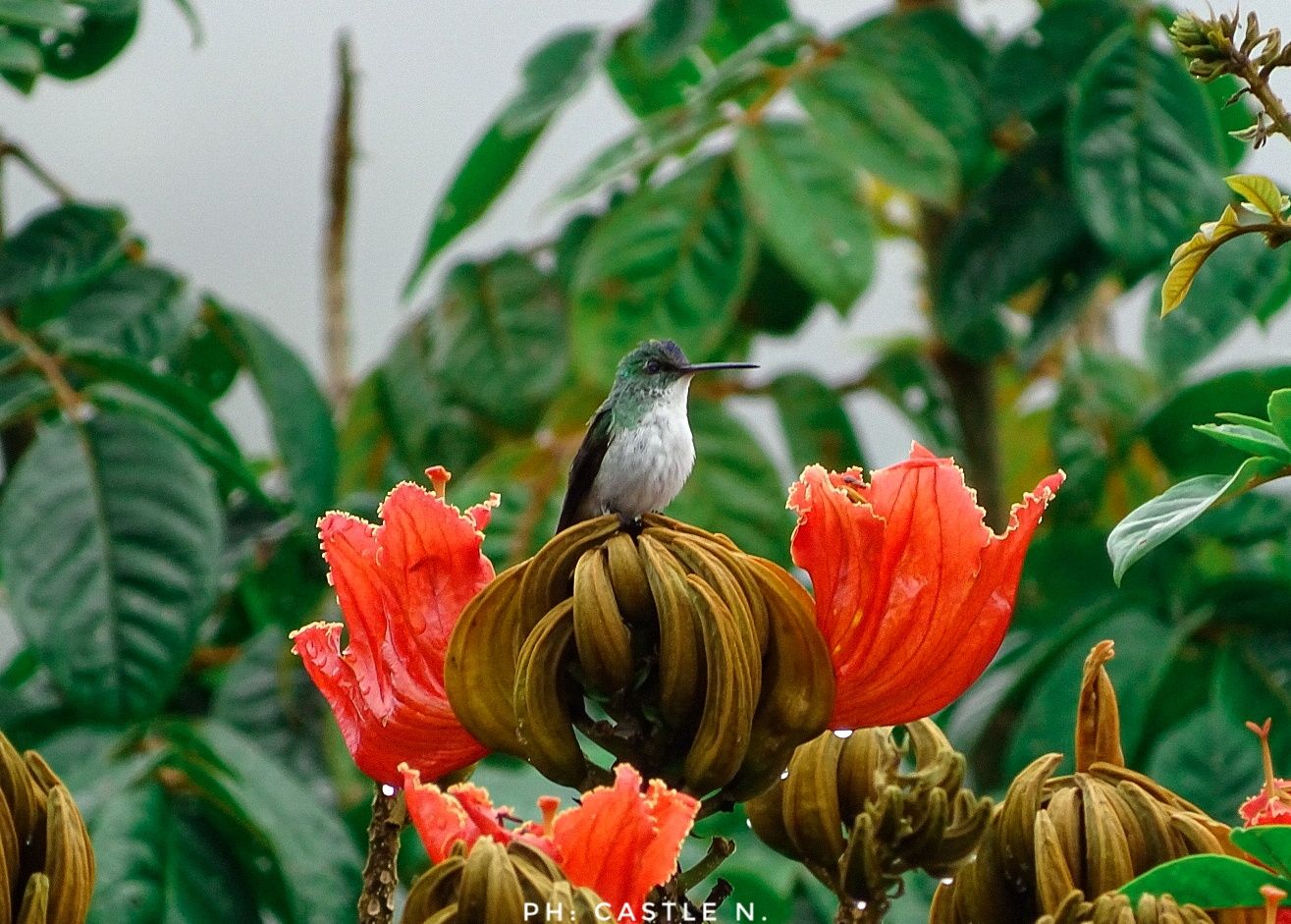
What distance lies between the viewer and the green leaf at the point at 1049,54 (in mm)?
2586

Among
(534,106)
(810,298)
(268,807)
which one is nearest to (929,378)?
(810,298)

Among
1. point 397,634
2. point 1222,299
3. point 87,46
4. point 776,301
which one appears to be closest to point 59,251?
point 87,46

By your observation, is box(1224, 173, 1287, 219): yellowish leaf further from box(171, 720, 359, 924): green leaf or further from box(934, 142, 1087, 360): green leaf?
box(934, 142, 1087, 360): green leaf

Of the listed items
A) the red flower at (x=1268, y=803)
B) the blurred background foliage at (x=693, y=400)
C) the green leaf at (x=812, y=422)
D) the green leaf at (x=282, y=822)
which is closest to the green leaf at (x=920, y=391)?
the blurred background foliage at (x=693, y=400)

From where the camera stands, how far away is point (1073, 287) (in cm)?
262

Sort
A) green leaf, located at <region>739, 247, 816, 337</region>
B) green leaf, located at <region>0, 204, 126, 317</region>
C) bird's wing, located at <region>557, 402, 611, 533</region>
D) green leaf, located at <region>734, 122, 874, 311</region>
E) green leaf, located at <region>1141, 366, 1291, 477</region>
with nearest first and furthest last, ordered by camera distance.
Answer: bird's wing, located at <region>557, 402, 611, 533</region>
green leaf, located at <region>1141, 366, 1291, 477</region>
green leaf, located at <region>0, 204, 126, 317</region>
green leaf, located at <region>734, 122, 874, 311</region>
green leaf, located at <region>739, 247, 816, 337</region>

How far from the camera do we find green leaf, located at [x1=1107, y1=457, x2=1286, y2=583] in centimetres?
82

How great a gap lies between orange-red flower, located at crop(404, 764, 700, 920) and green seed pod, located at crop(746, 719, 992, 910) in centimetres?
15

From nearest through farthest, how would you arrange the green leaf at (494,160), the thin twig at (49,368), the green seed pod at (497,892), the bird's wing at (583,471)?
the green seed pod at (497,892)
the bird's wing at (583,471)
the thin twig at (49,368)
the green leaf at (494,160)

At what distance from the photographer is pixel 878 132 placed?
2.43m

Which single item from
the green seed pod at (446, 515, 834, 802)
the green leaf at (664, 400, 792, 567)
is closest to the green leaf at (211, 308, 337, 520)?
the green leaf at (664, 400, 792, 567)

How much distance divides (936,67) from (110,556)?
4.35 ft

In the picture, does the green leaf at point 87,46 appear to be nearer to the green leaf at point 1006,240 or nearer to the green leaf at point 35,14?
the green leaf at point 35,14

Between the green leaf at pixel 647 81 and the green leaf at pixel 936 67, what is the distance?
0.59 meters
